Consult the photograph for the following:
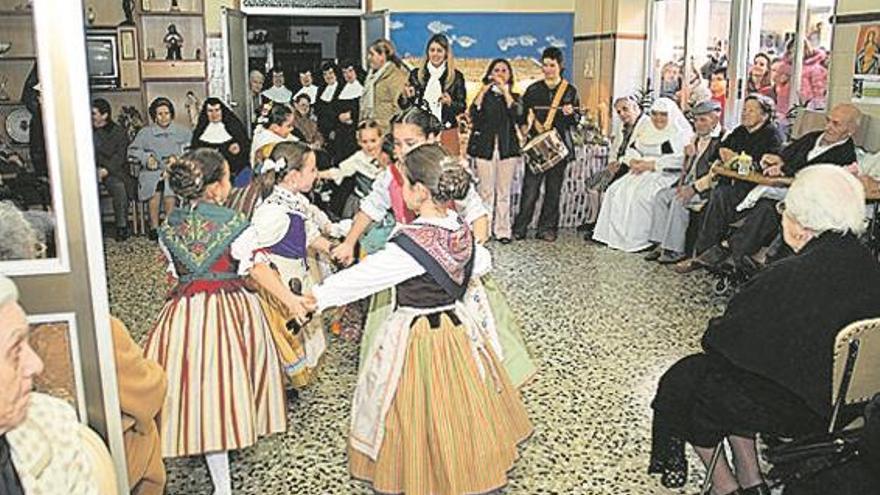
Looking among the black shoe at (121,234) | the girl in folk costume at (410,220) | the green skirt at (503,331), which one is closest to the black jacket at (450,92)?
the black shoe at (121,234)

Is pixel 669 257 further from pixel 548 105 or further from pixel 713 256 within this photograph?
pixel 548 105

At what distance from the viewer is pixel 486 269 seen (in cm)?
290

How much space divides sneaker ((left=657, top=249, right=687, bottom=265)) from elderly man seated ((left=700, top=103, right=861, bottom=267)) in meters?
0.91

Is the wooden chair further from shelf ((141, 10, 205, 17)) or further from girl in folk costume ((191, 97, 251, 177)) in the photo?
shelf ((141, 10, 205, 17))

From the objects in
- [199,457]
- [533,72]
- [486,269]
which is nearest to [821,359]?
[486,269]

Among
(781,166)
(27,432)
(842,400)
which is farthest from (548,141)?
(27,432)

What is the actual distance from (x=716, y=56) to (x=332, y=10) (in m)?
4.06

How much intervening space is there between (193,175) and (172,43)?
6144 mm

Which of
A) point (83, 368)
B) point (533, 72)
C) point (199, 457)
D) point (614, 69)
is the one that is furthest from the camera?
point (533, 72)

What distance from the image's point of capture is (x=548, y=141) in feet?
23.5

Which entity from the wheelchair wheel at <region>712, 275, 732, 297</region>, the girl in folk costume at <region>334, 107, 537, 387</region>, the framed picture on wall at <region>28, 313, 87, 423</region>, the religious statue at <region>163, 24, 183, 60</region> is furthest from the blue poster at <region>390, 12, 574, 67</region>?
the framed picture on wall at <region>28, 313, 87, 423</region>

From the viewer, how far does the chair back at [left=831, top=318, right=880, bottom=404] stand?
228cm

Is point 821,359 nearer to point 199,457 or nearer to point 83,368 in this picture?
point 83,368

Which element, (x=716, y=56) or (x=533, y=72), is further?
(x=533, y=72)
